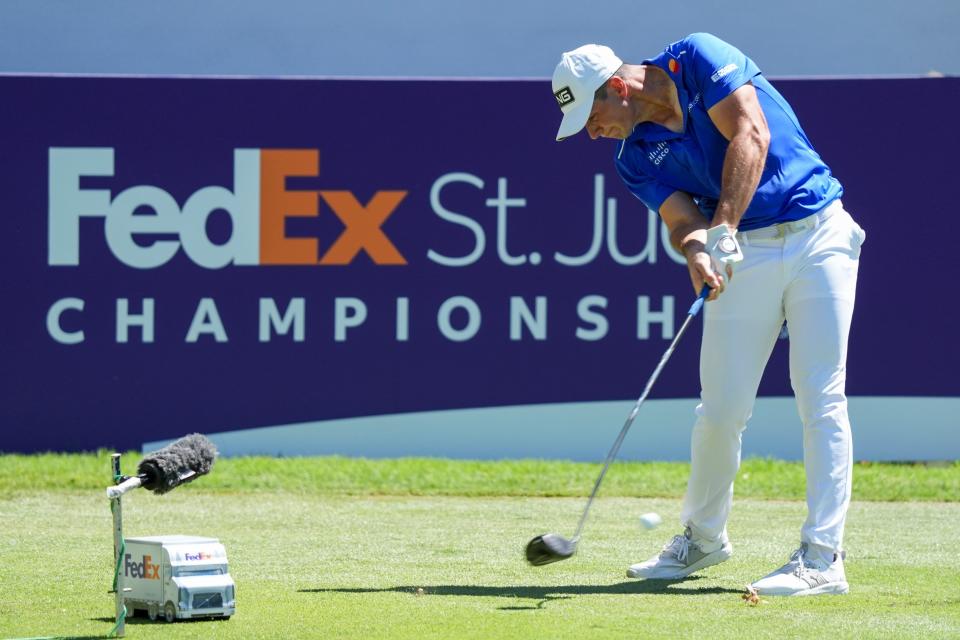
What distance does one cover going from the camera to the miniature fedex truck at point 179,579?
388cm

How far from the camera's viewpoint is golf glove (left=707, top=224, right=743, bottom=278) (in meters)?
4.52

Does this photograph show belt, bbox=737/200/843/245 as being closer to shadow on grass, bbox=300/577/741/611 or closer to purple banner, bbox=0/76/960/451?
shadow on grass, bbox=300/577/741/611

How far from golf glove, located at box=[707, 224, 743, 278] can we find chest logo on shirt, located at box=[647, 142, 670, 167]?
41 centimetres

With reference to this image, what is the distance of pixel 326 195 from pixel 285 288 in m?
0.55

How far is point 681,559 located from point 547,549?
712 mm

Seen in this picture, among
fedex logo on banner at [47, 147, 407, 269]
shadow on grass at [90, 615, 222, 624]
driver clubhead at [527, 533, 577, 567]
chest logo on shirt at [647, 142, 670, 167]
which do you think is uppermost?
chest logo on shirt at [647, 142, 670, 167]

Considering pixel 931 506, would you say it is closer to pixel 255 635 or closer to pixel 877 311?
pixel 877 311

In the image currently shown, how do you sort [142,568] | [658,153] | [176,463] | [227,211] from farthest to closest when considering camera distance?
[227,211] < [658,153] < [142,568] < [176,463]

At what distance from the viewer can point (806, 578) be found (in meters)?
4.46

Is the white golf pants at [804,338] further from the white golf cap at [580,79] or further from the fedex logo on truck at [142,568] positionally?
the fedex logo on truck at [142,568]

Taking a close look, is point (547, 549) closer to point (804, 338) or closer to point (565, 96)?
point (804, 338)

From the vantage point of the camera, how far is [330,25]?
1155 cm

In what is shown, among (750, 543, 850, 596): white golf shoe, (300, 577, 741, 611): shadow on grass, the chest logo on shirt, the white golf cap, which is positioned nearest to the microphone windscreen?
(300, 577, 741, 611): shadow on grass

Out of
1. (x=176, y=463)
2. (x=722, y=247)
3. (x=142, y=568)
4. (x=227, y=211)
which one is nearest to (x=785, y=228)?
(x=722, y=247)
